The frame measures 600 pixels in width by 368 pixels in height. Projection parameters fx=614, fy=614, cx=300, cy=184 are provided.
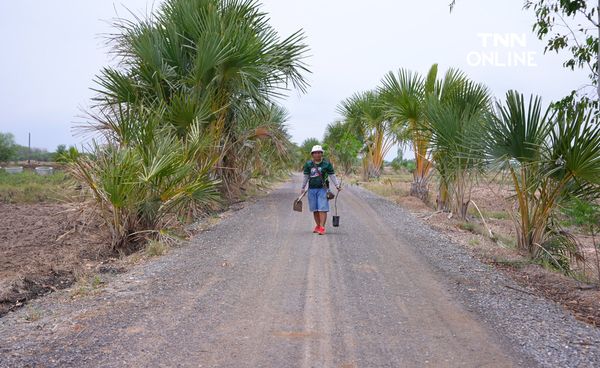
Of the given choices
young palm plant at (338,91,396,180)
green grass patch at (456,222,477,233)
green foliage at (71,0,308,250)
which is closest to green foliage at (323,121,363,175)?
young palm plant at (338,91,396,180)

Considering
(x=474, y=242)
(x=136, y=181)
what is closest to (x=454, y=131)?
(x=474, y=242)

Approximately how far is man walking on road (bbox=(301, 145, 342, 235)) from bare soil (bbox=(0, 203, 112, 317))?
3889 mm

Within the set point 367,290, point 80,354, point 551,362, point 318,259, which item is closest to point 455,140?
point 318,259

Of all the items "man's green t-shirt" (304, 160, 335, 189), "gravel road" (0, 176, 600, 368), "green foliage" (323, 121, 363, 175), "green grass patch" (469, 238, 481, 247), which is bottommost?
"gravel road" (0, 176, 600, 368)

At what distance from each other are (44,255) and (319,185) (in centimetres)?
573

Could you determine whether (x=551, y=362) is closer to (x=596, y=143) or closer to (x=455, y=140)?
(x=596, y=143)

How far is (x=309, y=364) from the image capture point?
15.9 feet

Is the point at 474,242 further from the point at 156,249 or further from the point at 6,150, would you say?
the point at 6,150

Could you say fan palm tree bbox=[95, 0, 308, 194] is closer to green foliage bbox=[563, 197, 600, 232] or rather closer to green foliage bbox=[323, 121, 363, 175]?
green foliage bbox=[563, 197, 600, 232]

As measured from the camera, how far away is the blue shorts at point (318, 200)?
37.8 feet

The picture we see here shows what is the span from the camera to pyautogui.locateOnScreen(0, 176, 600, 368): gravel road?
16.6 ft

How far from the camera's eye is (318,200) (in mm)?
11531

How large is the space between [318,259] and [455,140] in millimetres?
6578

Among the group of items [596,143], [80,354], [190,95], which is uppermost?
[190,95]
